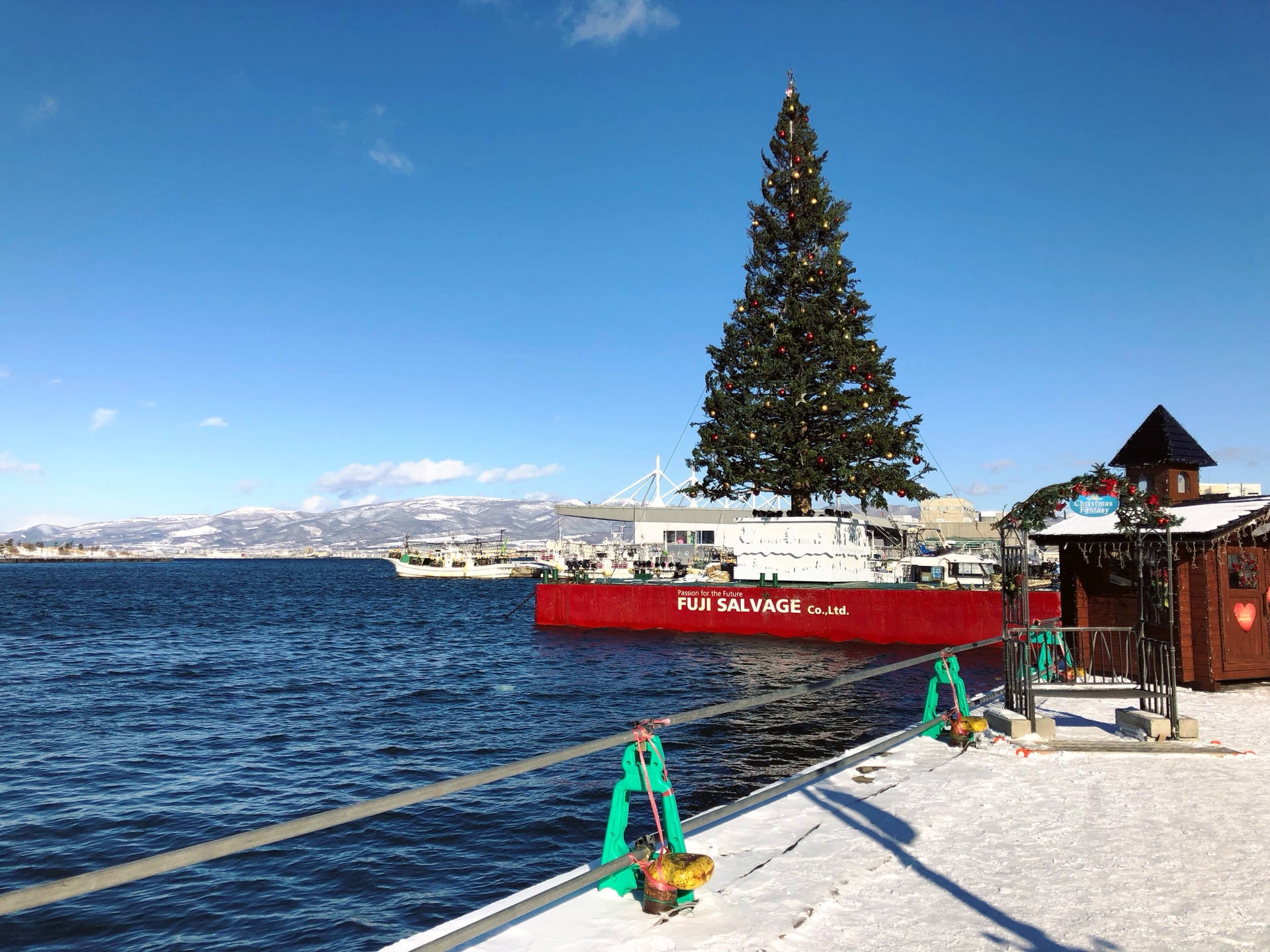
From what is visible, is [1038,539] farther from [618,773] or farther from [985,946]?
[985,946]

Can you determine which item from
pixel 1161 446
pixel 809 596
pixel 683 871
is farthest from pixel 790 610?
pixel 683 871

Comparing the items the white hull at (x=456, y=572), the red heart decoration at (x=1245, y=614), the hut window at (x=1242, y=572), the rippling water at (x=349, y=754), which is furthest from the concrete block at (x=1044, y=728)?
the white hull at (x=456, y=572)

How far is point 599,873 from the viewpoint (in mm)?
5988

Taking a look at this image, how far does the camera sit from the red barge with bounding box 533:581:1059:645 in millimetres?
32438

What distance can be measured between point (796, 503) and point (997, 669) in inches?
625

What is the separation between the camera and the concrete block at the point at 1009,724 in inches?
485

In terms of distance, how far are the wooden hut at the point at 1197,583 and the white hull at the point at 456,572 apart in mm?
117096

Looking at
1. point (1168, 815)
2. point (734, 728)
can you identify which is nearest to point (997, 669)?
point (734, 728)

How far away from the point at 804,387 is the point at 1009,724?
29823 mm

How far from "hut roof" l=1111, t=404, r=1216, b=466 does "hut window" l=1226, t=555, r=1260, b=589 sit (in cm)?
454

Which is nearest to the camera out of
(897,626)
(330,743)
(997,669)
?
(330,743)

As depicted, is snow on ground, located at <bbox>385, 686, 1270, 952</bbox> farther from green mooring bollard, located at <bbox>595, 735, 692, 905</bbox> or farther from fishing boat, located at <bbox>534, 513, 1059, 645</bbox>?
fishing boat, located at <bbox>534, 513, 1059, 645</bbox>

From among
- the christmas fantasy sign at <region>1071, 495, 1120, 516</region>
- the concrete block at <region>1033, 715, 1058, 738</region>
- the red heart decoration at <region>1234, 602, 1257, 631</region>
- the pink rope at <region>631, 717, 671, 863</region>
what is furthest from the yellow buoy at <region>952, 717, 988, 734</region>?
the red heart decoration at <region>1234, 602, 1257, 631</region>

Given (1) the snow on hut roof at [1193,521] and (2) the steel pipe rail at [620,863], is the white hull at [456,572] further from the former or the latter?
(2) the steel pipe rail at [620,863]
